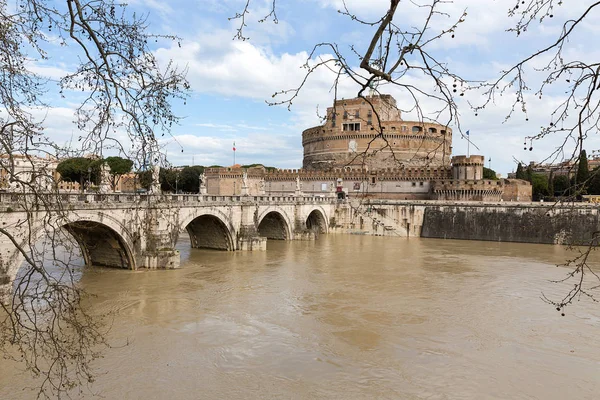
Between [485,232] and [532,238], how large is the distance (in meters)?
3.57

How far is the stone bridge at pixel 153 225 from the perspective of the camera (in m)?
14.2

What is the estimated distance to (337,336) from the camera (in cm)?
1316

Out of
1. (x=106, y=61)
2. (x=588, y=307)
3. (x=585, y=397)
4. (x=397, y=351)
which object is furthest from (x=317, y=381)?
(x=588, y=307)

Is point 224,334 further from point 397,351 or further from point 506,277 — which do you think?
point 506,277

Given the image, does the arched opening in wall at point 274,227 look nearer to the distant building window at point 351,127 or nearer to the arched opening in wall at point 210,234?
the arched opening in wall at point 210,234

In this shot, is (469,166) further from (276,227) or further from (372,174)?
(276,227)

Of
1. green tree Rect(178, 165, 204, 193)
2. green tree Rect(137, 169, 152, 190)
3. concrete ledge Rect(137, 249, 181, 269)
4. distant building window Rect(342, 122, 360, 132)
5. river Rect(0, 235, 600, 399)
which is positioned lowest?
river Rect(0, 235, 600, 399)

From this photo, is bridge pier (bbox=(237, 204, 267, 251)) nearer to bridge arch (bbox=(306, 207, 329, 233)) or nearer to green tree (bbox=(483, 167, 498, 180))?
bridge arch (bbox=(306, 207, 329, 233))

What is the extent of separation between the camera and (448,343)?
41.4ft

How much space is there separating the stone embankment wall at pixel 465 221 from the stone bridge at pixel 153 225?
268 inches

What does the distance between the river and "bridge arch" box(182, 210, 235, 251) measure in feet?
14.6

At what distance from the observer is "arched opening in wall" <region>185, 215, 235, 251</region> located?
2806 cm

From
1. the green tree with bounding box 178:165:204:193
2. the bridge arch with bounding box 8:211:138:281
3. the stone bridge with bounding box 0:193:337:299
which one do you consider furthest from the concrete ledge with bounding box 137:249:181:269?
the green tree with bounding box 178:165:204:193

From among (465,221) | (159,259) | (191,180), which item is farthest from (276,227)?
(191,180)
